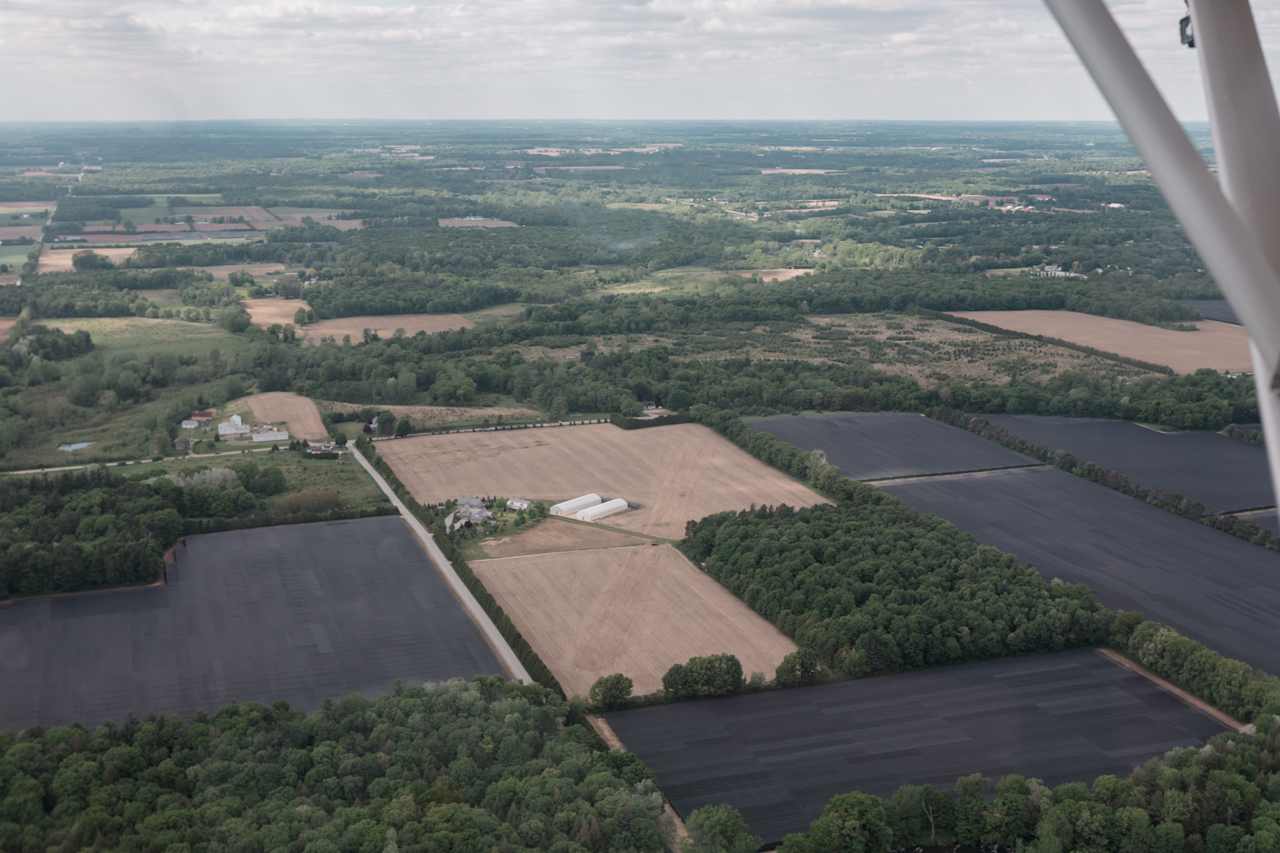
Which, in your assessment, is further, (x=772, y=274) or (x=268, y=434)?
(x=772, y=274)

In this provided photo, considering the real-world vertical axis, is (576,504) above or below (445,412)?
above

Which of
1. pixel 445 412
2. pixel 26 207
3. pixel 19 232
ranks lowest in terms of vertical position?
pixel 445 412

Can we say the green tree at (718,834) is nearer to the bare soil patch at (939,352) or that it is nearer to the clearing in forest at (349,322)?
the bare soil patch at (939,352)

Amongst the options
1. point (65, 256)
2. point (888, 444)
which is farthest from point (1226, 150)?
point (65, 256)

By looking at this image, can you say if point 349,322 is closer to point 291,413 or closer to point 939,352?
point 291,413

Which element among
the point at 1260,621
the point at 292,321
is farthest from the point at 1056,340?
the point at 292,321

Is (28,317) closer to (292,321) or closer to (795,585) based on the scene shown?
(292,321)
